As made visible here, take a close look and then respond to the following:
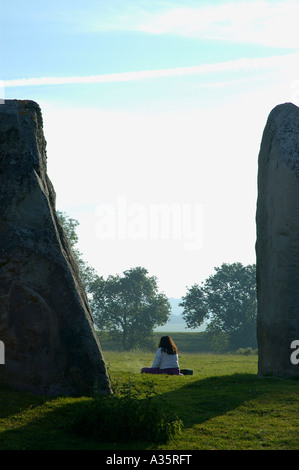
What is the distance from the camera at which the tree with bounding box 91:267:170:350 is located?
214 ft

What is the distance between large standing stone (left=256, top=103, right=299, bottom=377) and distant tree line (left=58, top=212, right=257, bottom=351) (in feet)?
141

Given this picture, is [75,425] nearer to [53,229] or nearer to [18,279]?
[18,279]

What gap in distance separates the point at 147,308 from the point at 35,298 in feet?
180

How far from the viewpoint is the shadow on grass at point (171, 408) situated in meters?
10.1

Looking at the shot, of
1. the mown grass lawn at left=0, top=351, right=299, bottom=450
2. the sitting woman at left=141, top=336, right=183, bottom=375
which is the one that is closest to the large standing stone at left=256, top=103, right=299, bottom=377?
the mown grass lawn at left=0, top=351, right=299, bottom=450

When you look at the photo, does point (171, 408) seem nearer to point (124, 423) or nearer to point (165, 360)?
A: point (124, 423)

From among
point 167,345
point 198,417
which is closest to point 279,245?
point 167,345

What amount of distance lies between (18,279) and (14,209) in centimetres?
164

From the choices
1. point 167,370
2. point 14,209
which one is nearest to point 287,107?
point 167,370

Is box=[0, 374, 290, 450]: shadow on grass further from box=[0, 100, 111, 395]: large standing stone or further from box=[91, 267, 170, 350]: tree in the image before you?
box=[91, 267, 170, 350]: tree

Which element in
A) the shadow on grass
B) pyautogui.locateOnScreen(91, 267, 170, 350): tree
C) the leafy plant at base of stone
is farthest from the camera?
pyautogui.locateOnScreen(91, 267, 170, 350): tree

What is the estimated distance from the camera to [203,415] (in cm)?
1310

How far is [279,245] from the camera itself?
1884 centimetres
